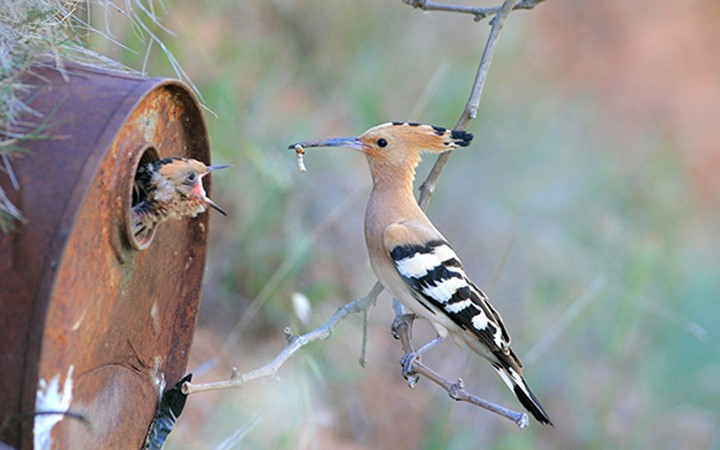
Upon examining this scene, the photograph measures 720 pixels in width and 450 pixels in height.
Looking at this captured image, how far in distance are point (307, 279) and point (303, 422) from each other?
1.25 metres

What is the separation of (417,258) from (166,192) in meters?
0.85

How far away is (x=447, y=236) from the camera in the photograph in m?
6.13

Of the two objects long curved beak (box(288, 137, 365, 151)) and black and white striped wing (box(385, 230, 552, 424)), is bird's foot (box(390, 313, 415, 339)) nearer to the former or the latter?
black and white striped wing (box(385, 230, 552, 424))

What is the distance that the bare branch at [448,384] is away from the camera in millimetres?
2150

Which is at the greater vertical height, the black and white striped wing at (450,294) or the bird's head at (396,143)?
the bird's head at (396,143)

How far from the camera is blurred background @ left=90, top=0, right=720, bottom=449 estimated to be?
4.36 metres

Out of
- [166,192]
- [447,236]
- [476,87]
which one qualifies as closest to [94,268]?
[166,192]

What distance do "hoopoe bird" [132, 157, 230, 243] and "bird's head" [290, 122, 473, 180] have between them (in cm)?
60

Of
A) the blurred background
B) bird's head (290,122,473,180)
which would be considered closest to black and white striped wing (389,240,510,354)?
bird's head (290,122,473,180)

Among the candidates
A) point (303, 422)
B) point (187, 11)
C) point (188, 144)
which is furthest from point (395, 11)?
point (188, 144)

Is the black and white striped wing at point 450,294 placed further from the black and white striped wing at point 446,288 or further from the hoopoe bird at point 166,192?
the hoopoe bird at point 166,192

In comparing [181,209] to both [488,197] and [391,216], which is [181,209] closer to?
[391,216]

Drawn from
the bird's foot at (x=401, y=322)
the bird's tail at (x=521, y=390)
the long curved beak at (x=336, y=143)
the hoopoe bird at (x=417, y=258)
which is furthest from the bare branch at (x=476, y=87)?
the bird's tail at (x=521, y=390)

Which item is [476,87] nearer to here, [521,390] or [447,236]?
[521,390]
